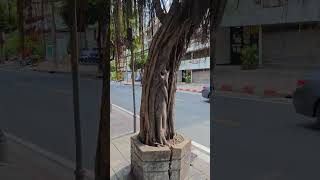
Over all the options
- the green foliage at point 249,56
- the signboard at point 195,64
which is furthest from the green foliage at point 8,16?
the green foliage at point 249,56

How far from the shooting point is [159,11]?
2.96 metres

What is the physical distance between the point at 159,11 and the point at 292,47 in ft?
4.06

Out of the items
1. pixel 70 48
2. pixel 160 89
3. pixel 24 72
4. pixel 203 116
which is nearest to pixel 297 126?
pixel 160 89

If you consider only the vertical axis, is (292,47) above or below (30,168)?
above

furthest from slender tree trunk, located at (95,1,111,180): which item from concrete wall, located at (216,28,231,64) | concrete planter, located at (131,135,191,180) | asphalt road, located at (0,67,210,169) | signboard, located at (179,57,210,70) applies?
concrete wall, located at (216,28,231,64)

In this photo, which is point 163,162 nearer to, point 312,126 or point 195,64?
point 195,64

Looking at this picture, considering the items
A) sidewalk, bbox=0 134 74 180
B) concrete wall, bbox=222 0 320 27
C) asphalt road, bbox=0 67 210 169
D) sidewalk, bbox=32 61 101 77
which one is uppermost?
concrete wall, bbox=222 0 320 27

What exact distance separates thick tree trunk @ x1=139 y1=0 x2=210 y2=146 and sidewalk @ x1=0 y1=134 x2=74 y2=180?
4.23ft

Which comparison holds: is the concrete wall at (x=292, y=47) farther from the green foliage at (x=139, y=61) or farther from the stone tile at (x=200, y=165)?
the stone tile at (x=200, y=165)

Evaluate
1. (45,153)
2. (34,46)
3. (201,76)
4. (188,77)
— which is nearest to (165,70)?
(188,77)

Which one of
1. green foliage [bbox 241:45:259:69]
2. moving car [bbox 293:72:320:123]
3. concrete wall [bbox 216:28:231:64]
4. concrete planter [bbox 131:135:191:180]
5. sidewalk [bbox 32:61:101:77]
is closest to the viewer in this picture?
moving car [bbox 293:72:320:123]

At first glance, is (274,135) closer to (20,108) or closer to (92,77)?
(92,77)

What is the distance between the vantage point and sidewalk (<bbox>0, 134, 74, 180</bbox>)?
15.9 ft

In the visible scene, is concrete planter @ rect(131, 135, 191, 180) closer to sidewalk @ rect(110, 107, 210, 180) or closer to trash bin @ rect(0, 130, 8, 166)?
sidewalk @ rect(110, 107, 210, 180)
